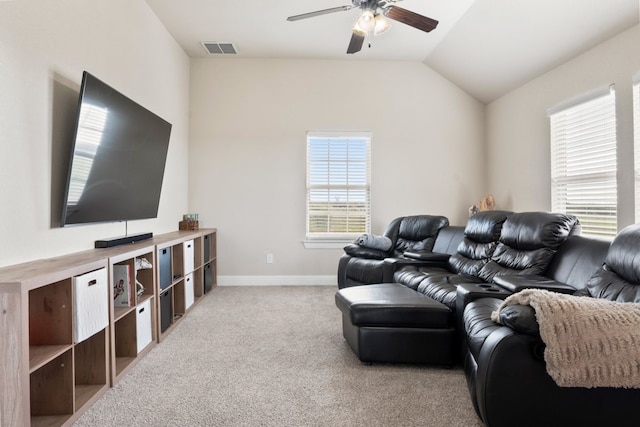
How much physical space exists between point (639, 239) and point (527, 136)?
263 centimetres

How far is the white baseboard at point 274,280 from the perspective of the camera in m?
4.96

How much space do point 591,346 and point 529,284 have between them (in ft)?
2.93

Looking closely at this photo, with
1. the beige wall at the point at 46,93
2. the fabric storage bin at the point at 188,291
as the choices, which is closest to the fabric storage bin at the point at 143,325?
the beige wall at the point at 46,93

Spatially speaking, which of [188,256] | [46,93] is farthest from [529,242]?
[46,93]

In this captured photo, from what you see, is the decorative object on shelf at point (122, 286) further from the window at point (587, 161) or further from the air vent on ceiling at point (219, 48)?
the window at point (587, 161)

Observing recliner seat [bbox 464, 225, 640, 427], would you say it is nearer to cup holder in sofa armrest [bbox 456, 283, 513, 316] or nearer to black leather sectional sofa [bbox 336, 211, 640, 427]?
black leather sectional sofa [bbox 336, 211, 640, 427]

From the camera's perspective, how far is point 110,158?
259 centimetres

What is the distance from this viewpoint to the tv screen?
7.42 feet

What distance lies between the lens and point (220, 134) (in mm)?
4953

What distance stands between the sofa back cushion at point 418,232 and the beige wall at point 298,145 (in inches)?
25.7

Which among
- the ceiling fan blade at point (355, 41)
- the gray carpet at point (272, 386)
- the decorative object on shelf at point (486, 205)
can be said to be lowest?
the gray carpet at point (272, 386)

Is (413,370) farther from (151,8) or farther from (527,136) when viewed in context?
(151,8)

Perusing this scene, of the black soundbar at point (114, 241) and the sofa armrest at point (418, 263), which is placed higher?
the black soundbar at point (114, 241)

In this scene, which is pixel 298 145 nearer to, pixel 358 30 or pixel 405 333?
pixel 358 30
